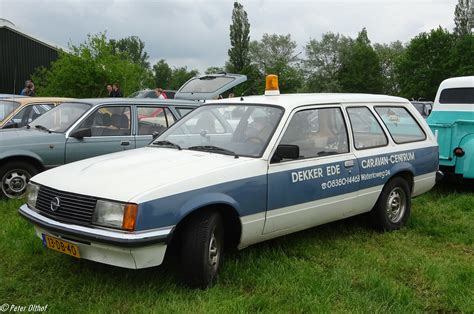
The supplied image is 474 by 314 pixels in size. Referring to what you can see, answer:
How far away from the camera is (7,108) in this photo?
884 centimetres

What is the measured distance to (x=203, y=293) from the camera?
3.85m

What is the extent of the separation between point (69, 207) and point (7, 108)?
5.94m

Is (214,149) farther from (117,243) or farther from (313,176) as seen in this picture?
(117,243)

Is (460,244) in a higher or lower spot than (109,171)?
lower

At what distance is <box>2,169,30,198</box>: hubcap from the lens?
21.7ft

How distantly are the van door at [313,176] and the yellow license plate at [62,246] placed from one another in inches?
64.2

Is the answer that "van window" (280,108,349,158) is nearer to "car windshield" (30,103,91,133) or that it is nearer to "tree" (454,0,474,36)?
"car windshield" (30,103,91,133)

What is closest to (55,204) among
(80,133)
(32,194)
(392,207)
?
(32,194)

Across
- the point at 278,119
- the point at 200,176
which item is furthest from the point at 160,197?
the point at 278,119

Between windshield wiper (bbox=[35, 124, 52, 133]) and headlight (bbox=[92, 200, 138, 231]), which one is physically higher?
windshield wiper (bbox=[35, 124, 52, 133])

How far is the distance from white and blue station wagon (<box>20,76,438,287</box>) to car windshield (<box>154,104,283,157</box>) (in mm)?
13

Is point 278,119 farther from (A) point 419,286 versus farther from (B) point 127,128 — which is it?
(B) point 127,128

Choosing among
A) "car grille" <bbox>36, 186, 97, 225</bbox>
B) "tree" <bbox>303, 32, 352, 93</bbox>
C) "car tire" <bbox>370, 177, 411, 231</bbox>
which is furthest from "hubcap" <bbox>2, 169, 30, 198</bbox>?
"tree" <bbox>303, 32, 352, 93</bbox>

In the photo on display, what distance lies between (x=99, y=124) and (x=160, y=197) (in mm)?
3858
